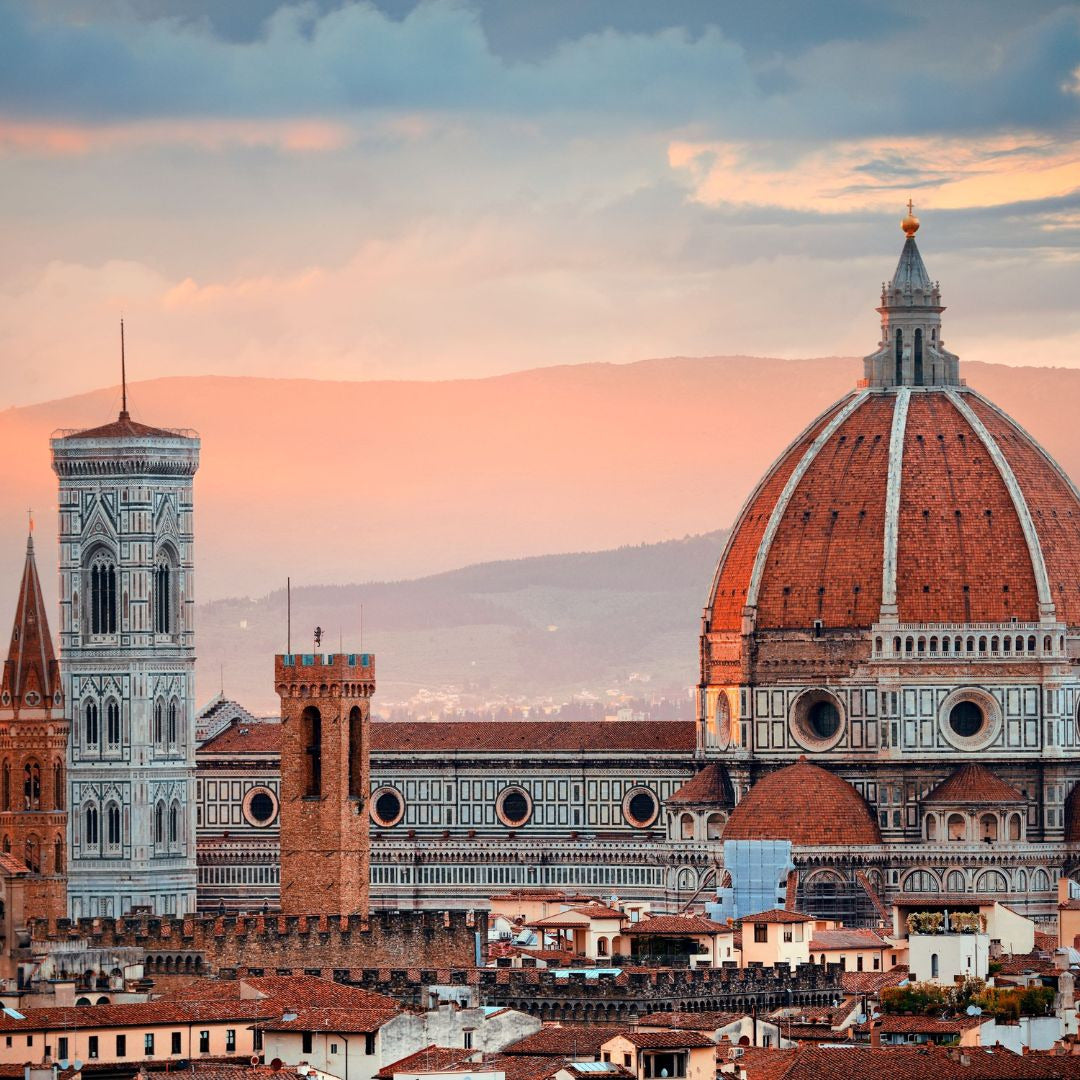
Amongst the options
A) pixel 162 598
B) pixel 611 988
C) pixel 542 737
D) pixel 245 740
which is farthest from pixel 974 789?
pixel 611 988

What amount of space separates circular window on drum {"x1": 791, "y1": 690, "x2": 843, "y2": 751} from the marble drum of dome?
0.04 metres

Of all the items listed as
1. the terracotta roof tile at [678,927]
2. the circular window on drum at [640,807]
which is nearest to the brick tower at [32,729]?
the circular window on drum at [640,807]

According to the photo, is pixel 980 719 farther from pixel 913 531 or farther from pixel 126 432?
pixel 126 432

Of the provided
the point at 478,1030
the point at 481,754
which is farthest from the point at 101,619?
the point at 478,1030

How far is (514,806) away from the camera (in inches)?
6742

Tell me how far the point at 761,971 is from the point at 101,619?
6054 centimetres

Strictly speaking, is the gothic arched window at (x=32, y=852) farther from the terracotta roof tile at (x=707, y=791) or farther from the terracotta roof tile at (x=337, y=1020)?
the terracotta roof tile at (x=337, y=1020)

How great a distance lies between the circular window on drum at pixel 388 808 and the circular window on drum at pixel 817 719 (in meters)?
13.3

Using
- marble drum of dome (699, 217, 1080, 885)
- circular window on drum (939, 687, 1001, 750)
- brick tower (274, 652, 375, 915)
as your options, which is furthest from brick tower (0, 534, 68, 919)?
brick tower (274, 652, 375, 915)

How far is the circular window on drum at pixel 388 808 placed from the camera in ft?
565

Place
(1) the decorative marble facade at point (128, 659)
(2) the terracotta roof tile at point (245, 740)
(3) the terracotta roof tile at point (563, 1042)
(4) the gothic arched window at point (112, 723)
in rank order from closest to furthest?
1. (3) the terracotta roof tile at point (563, 1042)
2. (1) the decorative marble facade at point (128, 659)
3. (4) the gothic arched window at point (112, 723)
4. (2) the terracotta roof tile at point (245, 740)

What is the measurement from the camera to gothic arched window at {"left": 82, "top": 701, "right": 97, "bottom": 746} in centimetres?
17312

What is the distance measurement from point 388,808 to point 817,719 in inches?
559

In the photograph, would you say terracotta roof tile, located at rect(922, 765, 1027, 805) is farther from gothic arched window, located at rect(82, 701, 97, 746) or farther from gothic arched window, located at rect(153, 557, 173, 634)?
gothic arched window, located at rect(82, 701, 97, 746)
